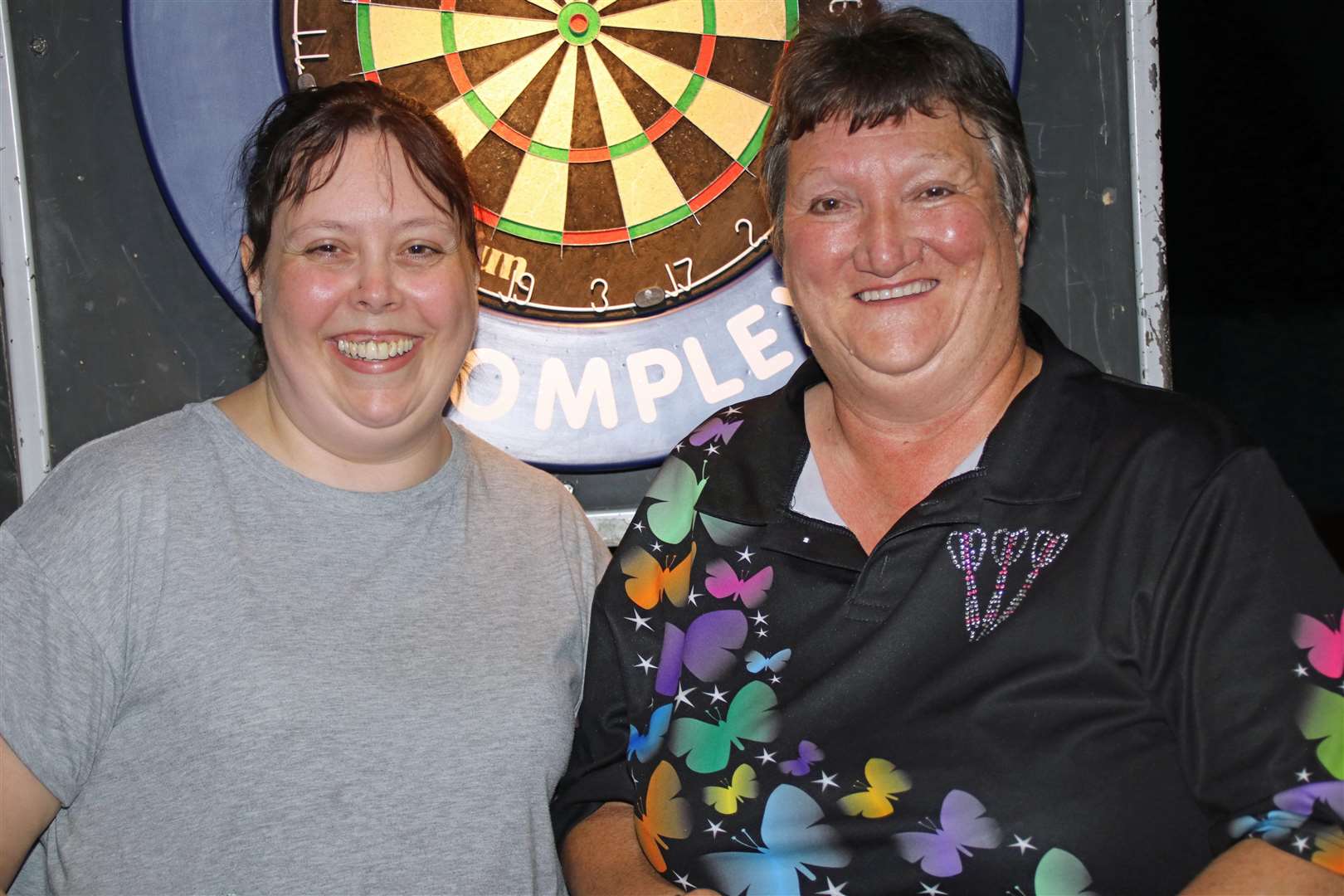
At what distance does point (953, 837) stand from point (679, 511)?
515 mm

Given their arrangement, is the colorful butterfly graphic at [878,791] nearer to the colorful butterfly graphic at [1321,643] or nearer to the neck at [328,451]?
the colorful butterfly graphic at [1321,643]

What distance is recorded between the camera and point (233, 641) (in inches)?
56.3

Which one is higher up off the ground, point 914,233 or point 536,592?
point 914,233

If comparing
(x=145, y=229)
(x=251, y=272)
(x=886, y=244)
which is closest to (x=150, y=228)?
(x=145, y=229)

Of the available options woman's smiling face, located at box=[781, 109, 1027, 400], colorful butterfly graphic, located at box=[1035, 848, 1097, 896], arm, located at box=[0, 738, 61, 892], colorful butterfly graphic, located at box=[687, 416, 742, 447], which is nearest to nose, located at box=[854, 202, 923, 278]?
woman's smiling face, located at box=[781, 109, 1027, 400]

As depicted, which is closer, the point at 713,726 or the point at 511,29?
the point at 713,726

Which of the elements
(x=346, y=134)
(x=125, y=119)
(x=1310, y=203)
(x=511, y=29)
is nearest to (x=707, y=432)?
(x=346, y=134)

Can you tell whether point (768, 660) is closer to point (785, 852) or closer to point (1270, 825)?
point (785, 852)

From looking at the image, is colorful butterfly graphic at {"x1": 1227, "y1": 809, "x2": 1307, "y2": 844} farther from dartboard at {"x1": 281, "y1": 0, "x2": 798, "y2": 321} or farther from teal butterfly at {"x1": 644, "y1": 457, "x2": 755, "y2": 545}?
dartboard at {"x1": 281, "y1": 0, "x2": 798, "y2": 321}

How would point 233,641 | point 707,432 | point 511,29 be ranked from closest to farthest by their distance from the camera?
point 233,641
point 707,432
point 511,29

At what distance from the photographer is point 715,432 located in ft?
5.50

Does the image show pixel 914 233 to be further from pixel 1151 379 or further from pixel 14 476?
pixel 14 476

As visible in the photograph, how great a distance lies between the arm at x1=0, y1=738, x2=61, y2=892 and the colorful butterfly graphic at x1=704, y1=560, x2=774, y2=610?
2.49ft

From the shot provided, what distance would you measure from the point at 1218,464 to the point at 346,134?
104 centimetres
